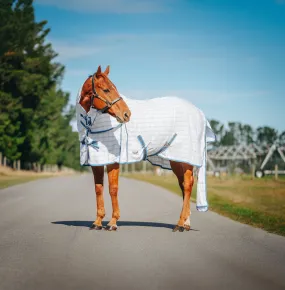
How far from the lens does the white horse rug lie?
9008mm

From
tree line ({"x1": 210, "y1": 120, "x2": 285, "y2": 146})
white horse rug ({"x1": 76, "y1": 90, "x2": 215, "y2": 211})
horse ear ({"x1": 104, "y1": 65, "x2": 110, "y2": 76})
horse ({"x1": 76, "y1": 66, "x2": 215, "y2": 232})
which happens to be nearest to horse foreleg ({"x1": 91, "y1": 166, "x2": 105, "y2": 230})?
horse ({"x1": 76, "y1": 66, "x2": 215, "y2": 232})

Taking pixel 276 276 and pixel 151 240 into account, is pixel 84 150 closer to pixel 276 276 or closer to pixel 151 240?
pixel 151 240

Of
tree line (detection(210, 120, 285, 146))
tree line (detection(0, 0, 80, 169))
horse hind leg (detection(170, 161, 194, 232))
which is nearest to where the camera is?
horse hind leg (detection(170, 161, 194, 232))

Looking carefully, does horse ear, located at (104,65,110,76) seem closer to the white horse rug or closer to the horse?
the horse

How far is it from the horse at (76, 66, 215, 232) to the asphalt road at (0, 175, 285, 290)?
83 cm

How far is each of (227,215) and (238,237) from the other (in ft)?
14.3

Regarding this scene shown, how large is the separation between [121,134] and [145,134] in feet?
1.51

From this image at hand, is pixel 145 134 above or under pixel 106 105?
under

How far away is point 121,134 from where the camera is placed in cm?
905

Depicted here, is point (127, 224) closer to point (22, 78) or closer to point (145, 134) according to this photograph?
point (145, 134)

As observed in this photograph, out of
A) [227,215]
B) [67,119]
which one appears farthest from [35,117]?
[227,215]

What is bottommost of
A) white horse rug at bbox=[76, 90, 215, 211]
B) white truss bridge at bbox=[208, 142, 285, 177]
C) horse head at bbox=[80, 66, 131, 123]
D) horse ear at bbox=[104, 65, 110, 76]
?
white truss bridge at bbox=[208, 142, 285, 177]

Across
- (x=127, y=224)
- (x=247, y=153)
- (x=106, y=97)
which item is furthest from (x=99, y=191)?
(x=247, y=153)

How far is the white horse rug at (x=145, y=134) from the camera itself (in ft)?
29.6
